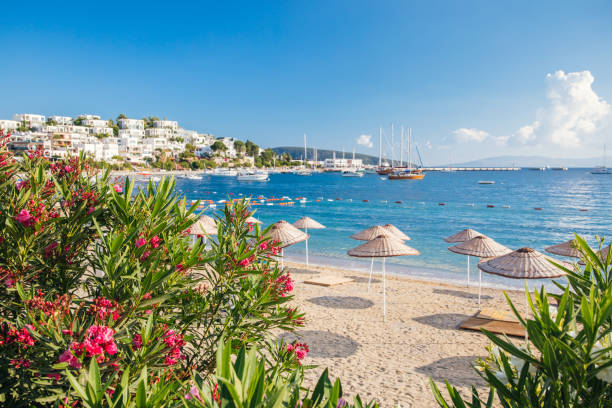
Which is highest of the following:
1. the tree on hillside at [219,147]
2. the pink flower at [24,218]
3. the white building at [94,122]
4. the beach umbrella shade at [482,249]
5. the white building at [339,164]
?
the white building at [94,122]

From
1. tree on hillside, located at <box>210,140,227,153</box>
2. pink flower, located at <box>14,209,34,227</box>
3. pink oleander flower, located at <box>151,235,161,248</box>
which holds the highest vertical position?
tree on hillside, located at <box>210,140,227,153</box>

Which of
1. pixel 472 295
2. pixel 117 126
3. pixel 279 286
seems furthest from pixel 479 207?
pixel 117 126

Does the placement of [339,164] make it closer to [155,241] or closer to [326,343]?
[326,343]

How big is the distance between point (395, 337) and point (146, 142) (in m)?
137

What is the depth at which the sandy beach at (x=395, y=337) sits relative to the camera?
6315 mm

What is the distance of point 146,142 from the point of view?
131m

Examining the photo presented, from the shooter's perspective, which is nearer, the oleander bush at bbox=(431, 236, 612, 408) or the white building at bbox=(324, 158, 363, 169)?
the oleander bush at bbox=(431, 236, 612, 408)

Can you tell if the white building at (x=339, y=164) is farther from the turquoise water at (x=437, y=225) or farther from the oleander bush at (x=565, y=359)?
the oleander bush at (x=565, y=359)

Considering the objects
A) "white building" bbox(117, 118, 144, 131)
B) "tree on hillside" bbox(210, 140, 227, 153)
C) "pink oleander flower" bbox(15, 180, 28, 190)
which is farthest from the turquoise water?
"white building" bbox(117, 118, 144, 131)

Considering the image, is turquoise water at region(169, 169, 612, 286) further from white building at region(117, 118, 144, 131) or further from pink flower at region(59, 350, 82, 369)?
white building at region(117, 118, 144, 131)

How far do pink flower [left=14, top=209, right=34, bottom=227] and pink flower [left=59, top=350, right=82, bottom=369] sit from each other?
2.98ft

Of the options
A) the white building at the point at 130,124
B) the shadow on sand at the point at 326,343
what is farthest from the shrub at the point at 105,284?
the white building at the point at 130,124

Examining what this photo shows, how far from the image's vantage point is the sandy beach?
6.31 meters

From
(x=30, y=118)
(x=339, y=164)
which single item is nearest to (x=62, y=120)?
(x=30, y=118)
